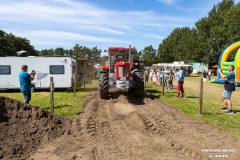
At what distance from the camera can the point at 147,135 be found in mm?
6031

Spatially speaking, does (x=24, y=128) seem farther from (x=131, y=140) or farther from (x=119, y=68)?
(x=119, y=68)

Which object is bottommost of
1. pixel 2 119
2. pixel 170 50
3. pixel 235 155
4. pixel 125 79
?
pixel 235 155

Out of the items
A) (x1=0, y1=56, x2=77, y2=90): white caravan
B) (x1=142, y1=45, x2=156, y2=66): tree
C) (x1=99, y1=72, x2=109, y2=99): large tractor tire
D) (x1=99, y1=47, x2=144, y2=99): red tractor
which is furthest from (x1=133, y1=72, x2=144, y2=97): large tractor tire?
(x1=142, y1=45, x2=156, y2=66): tree

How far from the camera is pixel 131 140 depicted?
5.54 m

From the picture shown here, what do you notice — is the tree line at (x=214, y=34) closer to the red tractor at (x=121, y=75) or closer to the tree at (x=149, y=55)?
the tree at (x=149, y=55)

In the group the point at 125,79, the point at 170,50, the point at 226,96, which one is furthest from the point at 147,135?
the point at 170,50

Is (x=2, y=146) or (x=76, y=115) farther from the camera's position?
(x=76, y=115)

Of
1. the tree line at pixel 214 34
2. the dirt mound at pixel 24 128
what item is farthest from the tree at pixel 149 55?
the dirt mound at pixel 24 128

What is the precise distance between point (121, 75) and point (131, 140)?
5890 millimetres

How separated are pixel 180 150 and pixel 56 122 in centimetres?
349

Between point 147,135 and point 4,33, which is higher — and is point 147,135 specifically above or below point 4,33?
below

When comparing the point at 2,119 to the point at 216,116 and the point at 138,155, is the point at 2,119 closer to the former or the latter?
the point at 138,155

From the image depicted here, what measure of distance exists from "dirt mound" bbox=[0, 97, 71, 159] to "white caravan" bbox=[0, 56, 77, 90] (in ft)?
32.6

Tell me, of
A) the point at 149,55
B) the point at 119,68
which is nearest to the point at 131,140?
the point at 119,68
